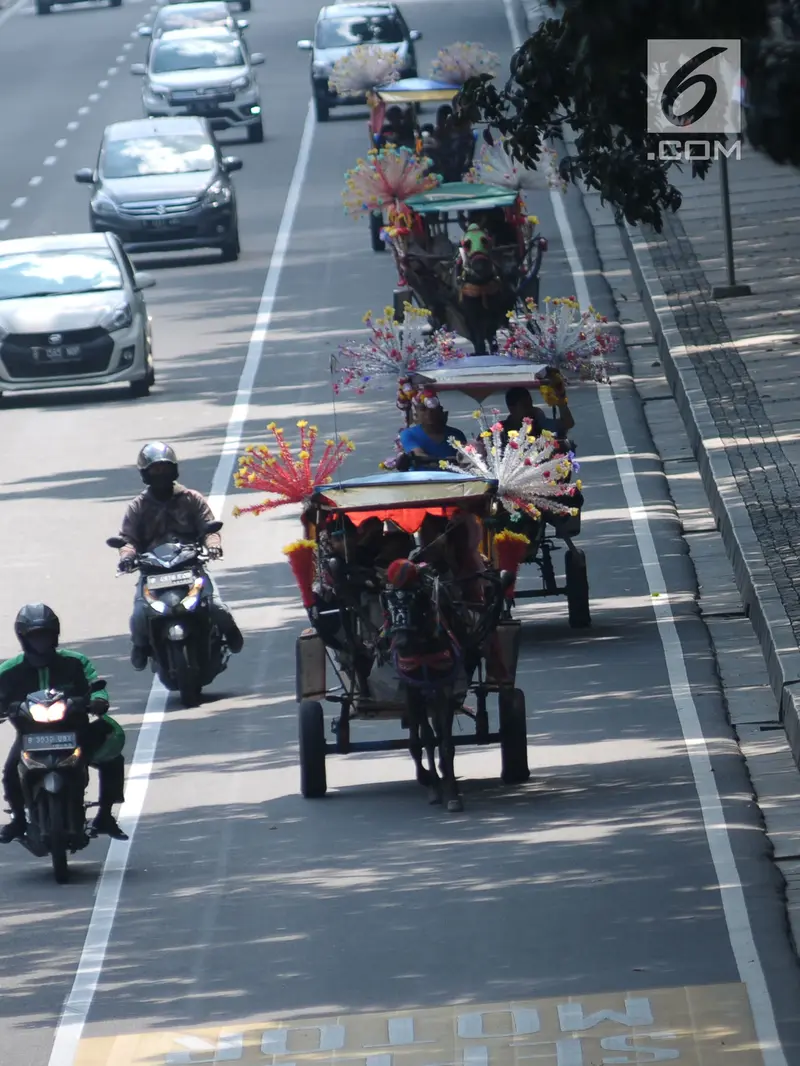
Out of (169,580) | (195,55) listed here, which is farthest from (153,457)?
(195,55)

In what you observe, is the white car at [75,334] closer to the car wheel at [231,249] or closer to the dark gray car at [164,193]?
the dark gray car at [164,193]

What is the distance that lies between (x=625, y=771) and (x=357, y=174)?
54.5 ft

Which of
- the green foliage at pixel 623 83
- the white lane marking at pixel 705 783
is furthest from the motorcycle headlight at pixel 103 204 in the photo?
the green foliage at pixel 623 83

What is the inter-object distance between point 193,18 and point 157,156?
62.5 feet

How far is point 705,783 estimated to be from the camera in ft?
50.5

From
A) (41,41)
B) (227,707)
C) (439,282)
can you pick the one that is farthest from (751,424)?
(41,41)

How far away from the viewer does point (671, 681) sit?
17.9 m

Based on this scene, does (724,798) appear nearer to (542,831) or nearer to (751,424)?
(542,831)

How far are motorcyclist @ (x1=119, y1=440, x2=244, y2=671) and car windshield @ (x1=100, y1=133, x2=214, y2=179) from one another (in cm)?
2170

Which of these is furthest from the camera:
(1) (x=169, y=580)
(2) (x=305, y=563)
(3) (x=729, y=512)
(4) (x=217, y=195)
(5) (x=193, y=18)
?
(5) (x=193, y=18)

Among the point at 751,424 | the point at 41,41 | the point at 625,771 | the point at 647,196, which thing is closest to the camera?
the point at 625,771

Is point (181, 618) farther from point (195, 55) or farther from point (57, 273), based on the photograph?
point (195, 55)

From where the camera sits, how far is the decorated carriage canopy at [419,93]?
127ft

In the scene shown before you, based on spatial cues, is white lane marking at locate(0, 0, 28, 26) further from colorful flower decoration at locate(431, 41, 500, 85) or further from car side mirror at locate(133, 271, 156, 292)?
car side mirror at locate(133, 271, 156, 292)
